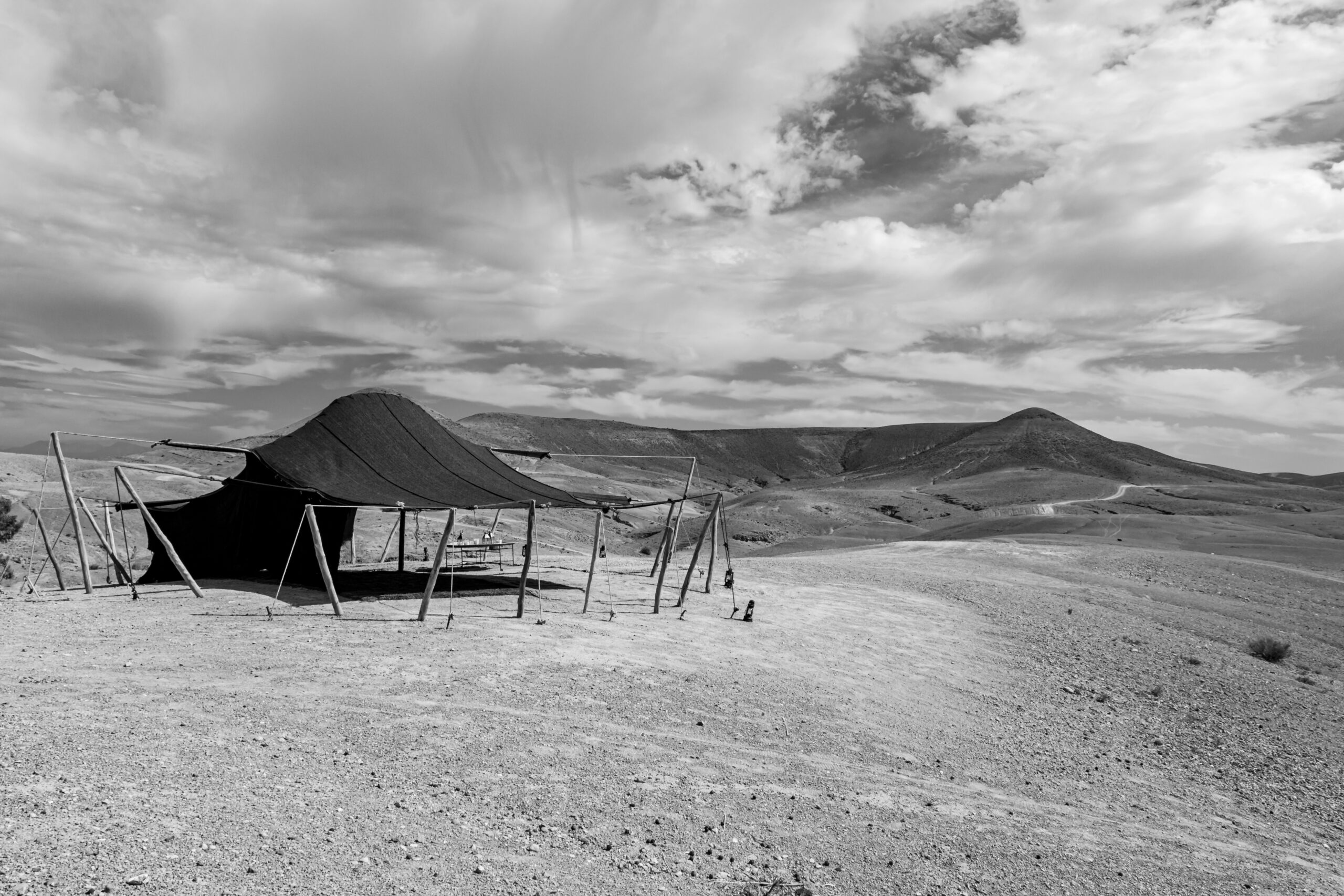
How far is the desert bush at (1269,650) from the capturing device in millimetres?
16281

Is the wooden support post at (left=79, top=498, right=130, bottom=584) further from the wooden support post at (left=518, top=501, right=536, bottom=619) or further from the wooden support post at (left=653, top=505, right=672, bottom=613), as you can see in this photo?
the wooden support post at (left=653, top=505, right=672, bottom=613)

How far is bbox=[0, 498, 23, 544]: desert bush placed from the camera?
25953mm

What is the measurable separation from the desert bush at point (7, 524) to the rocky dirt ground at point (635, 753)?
13373mm

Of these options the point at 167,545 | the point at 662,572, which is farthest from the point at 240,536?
the point at 662,572

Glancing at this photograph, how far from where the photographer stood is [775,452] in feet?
636

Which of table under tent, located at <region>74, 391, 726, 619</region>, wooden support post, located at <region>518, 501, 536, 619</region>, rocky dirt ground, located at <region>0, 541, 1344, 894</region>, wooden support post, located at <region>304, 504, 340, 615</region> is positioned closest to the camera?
rocky dirt ground, located at <region>0, 541, 1344, 894</region>

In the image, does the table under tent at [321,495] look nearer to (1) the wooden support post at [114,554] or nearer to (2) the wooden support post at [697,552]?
(2) the wooden support post at [697,552]

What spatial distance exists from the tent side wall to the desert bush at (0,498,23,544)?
1173 cm

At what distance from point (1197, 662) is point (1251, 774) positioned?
17.9 feet

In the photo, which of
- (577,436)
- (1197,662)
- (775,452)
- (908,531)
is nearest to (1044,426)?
(775,452)

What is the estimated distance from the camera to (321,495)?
16062mm

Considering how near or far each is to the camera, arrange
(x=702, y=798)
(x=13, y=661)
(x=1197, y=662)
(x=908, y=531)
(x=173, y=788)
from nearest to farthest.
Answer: (x=173, y=788) < (x=702, y=798) < (x=13, y=661) < (x=1197, y=662) < (x=908, y=531)

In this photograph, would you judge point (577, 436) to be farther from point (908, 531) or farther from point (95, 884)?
point (95, 884)

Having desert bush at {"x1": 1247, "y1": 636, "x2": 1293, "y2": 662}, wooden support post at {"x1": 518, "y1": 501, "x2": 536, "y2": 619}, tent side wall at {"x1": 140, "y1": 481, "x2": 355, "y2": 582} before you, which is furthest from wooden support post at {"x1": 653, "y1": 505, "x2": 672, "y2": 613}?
desert bush at {"x1": 1247, "y1": 636, "x2": 1293, "y2": 662}
